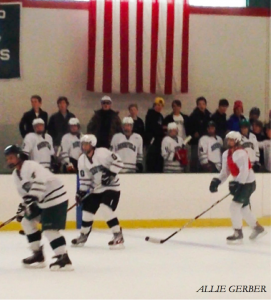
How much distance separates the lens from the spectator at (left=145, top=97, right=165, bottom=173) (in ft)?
13.9

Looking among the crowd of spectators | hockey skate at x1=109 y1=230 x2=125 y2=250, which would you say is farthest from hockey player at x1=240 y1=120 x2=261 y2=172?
hockey skate at x1=109 y1=230 x2=125 y2=250

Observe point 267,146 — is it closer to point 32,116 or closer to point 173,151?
point 173,151

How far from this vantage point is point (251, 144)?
154 inches

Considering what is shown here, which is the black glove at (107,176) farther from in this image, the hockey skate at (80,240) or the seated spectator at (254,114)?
the seated spectator at (254,114)

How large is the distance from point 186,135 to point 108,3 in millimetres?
1152

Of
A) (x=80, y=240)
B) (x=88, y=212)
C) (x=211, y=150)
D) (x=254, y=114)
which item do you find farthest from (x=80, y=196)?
(x=254, y=114)

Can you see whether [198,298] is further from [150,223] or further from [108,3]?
[108,3]

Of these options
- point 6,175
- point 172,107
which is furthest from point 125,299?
point 172,107

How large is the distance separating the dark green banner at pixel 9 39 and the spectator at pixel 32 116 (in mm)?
253

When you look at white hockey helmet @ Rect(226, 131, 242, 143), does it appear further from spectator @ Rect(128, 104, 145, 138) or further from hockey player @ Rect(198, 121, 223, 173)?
spectator @ Rect(128, 104, 145, 138)

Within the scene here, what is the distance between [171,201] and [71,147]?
95cm

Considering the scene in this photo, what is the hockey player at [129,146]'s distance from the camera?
13.5ft

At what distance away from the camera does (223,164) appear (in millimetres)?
3941

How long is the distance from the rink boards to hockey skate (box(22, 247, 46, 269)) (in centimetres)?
115
